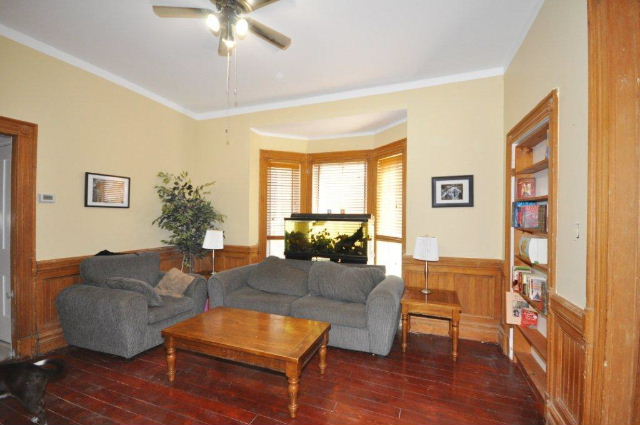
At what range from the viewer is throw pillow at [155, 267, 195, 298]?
3.30 metres

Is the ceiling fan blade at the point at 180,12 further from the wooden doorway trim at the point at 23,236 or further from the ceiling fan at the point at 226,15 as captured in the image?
the wooden doorway trim at the point at 23,236

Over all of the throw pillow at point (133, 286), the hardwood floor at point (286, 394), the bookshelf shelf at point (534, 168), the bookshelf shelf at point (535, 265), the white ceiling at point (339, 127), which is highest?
the white ceiling at point (339, 127)

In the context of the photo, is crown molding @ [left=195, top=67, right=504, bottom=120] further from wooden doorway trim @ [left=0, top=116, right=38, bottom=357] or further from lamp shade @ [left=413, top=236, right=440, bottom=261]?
wooden doorway trim @ [left=0, top=116, right=38, bottom=357]

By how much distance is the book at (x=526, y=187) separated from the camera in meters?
2.54

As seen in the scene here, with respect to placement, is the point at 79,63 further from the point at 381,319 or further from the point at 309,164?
the point at 381,319

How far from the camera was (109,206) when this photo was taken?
348cm

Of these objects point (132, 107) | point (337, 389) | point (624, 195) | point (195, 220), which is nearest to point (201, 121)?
point (132, 107)

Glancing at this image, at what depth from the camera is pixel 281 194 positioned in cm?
485

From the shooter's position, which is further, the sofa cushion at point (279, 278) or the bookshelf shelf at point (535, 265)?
the sofa cushion at point (279, 278)

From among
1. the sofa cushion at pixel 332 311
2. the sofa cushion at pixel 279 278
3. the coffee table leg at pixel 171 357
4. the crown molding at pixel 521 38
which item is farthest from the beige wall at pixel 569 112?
the coffee table leg at pixel 171 357

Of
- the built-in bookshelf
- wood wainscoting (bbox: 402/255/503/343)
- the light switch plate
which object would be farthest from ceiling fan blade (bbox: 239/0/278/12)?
wood wainscoting (bbox: 402/255/503/343)

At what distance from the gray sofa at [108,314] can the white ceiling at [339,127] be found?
282 cm

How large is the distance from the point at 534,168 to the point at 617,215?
3.62ft

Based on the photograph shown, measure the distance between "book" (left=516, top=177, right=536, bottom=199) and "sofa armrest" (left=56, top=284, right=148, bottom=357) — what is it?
12.3ft
